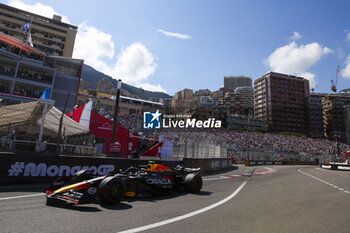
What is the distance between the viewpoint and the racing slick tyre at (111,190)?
4770 mm

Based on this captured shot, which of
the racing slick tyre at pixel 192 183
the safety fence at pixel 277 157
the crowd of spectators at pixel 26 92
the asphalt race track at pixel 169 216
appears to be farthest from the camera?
the crowd of spectators at pixel 26 92

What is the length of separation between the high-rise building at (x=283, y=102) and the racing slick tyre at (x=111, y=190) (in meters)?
103

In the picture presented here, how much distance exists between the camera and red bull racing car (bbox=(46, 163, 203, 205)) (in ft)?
15.1

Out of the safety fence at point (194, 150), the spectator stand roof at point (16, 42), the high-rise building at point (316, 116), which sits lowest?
the safety fence at point (194, 150)

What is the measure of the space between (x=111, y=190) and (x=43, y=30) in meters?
76.0

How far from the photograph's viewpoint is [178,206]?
16.8 ft

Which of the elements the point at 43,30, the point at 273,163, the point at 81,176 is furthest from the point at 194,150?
the point at 43,30

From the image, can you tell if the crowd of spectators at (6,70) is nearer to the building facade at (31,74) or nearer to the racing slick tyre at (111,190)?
the building facade at (31,74)

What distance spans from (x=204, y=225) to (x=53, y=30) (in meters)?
77.8

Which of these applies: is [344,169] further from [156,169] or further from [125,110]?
[125,110]

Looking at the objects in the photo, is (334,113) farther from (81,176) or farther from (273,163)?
(81,176)

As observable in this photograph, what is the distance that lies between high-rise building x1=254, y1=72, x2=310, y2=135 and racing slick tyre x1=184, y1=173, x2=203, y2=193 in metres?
100

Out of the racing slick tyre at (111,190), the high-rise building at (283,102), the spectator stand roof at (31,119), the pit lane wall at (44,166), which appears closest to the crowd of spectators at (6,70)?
the spectator stand roof at (31,119)

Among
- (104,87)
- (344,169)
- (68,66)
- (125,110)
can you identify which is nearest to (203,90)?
(104,87)
